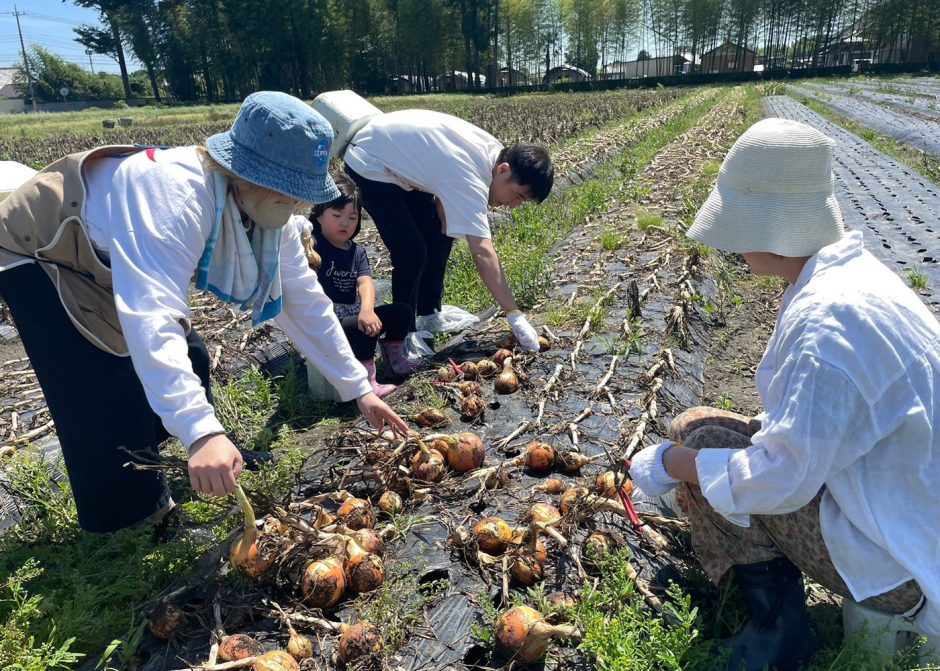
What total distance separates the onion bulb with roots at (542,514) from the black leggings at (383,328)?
69.7 inches

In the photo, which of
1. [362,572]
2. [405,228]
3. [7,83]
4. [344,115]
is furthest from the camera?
[7,83]

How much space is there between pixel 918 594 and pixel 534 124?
61.3 feet

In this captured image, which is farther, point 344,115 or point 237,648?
point 344,115

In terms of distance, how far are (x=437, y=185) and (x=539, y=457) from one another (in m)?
1.73

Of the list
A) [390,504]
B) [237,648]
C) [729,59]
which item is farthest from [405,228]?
[729,59]

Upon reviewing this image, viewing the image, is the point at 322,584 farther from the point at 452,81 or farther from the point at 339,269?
the point at 452,81

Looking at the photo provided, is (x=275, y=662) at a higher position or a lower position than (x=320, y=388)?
higher

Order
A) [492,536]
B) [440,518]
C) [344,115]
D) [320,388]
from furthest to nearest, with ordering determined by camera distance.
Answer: [344,115], [320,388], [440,518], [492,536]

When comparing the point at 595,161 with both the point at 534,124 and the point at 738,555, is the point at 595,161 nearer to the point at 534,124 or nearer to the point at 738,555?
the point at 534,124

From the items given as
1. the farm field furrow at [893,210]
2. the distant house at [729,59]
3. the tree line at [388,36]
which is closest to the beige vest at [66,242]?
the farm field furrow at [893,210]

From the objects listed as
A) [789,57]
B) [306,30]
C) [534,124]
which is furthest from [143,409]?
[789,57]

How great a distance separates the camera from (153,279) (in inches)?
67.0

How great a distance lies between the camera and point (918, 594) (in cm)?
155

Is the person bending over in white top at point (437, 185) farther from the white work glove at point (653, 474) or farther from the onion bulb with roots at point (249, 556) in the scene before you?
the onion bulb with roots at point (249, 556)
